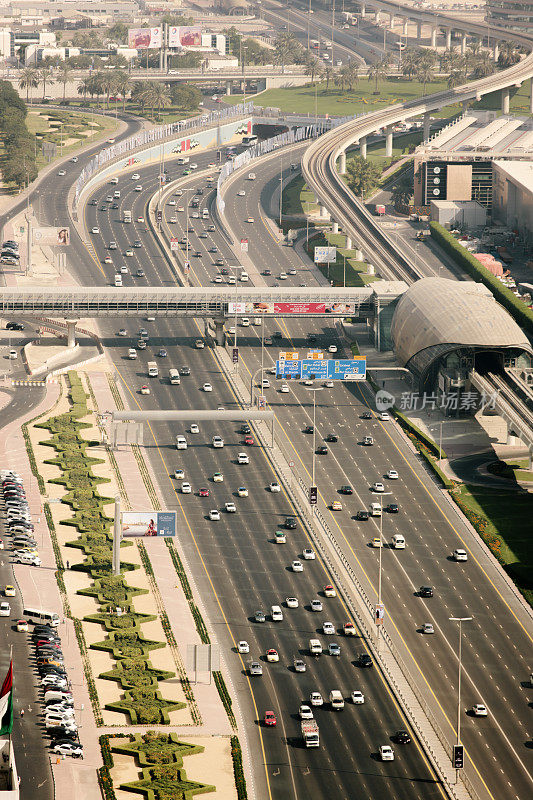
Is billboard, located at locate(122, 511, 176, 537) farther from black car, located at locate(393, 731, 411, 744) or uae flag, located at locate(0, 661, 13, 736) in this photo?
uae flag, located at locate(0, 661, 13, 736)

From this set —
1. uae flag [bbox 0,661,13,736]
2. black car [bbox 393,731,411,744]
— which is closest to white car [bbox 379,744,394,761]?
black car [bbox 393,731,411,744]

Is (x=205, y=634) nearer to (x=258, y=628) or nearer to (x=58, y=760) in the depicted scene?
(x=258, y=628)

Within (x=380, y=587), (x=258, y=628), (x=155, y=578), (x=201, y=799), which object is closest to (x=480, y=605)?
(x=380, y=587)

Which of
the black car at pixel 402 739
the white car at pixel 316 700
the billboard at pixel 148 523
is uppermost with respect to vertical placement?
the billboard at pixel 148 523

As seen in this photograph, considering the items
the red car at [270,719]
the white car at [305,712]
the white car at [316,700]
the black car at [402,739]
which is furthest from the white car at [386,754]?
the red car at [270,719]

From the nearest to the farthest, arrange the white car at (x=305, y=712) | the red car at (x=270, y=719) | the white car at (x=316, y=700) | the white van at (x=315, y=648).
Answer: the red car at (x=270, y=719), the white car at (x=305, y=712), the white car at (x=316, y=700), the white van at (x=315, y=648)

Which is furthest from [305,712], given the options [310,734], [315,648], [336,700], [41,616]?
[41,616]

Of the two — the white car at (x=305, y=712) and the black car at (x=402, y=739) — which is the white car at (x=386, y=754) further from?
the white car at (x=305, y=712)
